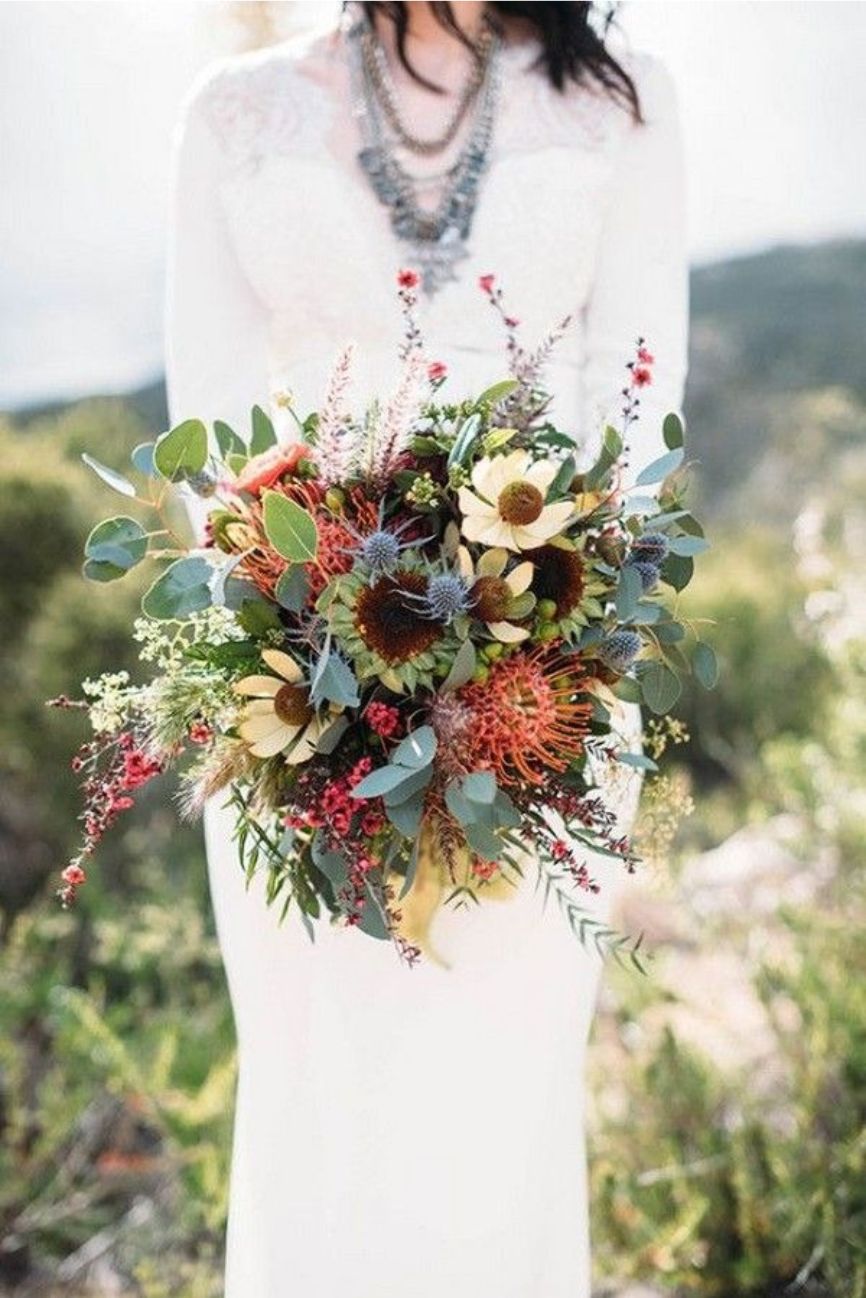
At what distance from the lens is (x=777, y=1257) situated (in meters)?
2.74

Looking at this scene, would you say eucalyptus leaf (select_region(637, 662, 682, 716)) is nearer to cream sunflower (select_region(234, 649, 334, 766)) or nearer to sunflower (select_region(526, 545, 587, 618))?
sunflower (select_region(526, 545, 587, 618))

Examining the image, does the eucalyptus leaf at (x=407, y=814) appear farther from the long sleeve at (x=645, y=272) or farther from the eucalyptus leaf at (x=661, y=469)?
the long sleeve at (x=645, y=272)

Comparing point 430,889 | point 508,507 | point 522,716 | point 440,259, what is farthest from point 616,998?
point 508,507

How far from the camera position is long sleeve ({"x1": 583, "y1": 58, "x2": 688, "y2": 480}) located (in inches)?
87.2

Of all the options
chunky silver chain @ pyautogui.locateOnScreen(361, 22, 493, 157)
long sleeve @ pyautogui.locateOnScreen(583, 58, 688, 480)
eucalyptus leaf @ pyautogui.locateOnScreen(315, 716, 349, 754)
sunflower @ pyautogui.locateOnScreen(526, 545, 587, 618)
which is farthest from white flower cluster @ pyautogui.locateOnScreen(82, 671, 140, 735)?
chunky silver chain @ pyautogui.locateOnScreen(361, 22, 493, 157)

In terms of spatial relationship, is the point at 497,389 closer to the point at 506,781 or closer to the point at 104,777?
the point at 506,781

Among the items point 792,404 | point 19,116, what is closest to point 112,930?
point 19,116

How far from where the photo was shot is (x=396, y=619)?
5.24ft

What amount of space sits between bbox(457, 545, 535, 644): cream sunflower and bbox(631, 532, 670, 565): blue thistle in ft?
0.42

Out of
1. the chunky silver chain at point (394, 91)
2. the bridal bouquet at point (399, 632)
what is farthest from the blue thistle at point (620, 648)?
the chunky silver chain at point (394, 91)

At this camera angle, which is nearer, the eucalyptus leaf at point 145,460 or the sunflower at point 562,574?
the sunflower at point 562,574

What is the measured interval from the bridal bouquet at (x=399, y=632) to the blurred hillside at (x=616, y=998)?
0.25 metres

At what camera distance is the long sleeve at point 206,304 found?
7.42 feet

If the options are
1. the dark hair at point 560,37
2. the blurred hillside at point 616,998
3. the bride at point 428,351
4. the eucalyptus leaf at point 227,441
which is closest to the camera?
the eucalyptus leaf at point 227,441
